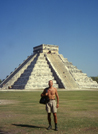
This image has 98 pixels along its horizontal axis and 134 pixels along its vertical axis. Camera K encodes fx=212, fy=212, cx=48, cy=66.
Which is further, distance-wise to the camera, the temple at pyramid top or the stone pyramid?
the temple at pyramid top

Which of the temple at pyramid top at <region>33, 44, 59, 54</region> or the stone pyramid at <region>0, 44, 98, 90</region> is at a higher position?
the temple at pyramid top at <region>33, 44, 59, 54</region>

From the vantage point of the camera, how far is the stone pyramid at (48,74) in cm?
6032

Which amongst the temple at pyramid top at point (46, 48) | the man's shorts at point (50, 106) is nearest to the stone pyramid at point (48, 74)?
the temple at pyramid top at point (46, 48)

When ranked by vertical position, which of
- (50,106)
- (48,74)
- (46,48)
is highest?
(46,48)

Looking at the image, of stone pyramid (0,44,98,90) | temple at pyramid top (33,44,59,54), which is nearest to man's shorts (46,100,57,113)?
stone pyramid (0,44,98,90)

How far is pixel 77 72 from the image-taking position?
234ft

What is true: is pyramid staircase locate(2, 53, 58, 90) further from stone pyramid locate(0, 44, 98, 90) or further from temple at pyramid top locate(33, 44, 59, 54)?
temple at pyramid top locate(33, 44, 59, 54)

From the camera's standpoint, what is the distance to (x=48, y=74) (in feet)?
210

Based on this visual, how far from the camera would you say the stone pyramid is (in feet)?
198

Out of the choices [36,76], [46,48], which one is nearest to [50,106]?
[36,76]

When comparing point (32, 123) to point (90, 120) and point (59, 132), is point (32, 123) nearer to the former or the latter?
point (59, 132)

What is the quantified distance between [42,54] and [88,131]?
64.2 m

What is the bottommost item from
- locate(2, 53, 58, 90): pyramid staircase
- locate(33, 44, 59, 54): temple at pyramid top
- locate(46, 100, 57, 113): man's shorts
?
locate(46, 100, 57, 113): man's shorts

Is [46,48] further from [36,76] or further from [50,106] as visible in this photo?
[50,106]
